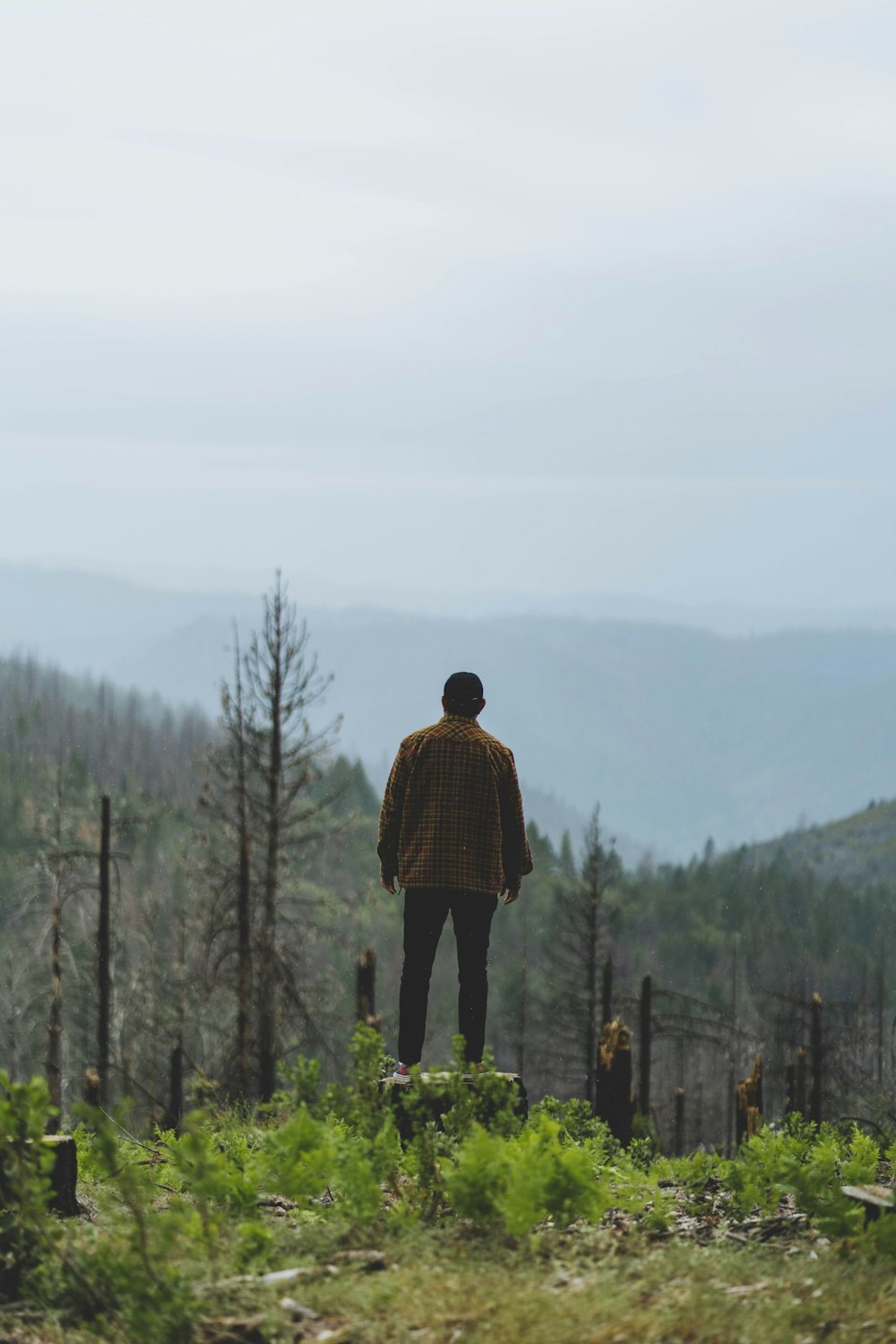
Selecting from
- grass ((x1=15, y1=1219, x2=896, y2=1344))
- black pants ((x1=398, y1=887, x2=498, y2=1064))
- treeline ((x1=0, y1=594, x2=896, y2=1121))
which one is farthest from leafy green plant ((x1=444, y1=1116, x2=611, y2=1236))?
black pants ((x1=398, y1=887, x2=498, y2=1064))

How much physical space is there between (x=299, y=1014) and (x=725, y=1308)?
26413mm

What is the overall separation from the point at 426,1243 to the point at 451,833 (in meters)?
3.01

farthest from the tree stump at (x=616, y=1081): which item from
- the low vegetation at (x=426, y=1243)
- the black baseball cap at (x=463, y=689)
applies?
the low vegetation at (x=426, y=1243)

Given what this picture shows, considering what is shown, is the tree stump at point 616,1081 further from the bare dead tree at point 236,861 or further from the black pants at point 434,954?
the bare dead tree at point 236,861

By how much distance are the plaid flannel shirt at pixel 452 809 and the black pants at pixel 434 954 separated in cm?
11

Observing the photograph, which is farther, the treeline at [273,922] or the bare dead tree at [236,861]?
the treeline at [273,922]

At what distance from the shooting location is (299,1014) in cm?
3052

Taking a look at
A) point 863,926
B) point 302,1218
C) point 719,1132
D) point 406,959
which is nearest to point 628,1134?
point 406,959

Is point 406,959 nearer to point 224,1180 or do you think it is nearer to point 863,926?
point 224,1180

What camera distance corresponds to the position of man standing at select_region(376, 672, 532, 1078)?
27.6 feet

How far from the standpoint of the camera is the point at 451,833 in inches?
331

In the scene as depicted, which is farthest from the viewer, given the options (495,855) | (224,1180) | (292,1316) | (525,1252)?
(495,855)

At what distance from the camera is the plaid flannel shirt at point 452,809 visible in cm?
840

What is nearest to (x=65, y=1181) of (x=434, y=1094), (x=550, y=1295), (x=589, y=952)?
(x=434, y=1094)
